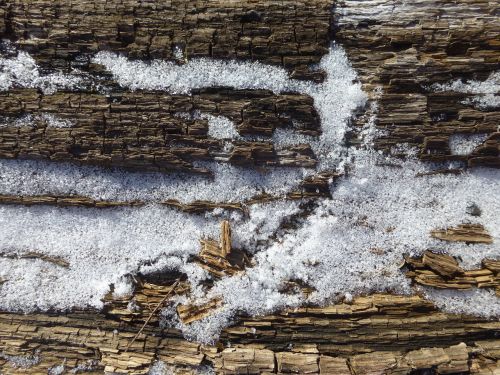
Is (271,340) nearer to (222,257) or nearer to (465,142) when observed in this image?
(222,257)

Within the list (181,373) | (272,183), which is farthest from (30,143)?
(181,373)

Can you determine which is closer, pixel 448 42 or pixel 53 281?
pixel 448 42

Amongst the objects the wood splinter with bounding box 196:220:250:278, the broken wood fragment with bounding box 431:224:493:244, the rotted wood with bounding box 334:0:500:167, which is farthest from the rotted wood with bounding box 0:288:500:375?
the rotted wood with bounding box 334:0:500:167

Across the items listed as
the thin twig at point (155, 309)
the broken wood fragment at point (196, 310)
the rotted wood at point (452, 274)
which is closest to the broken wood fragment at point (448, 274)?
the rotted wood at point (452, 274)

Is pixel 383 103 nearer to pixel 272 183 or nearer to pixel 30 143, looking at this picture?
pixel 272 183

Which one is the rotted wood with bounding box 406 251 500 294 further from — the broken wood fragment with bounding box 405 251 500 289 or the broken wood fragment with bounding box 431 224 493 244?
the broken wood fragment with bounding box 431 224 493 244
